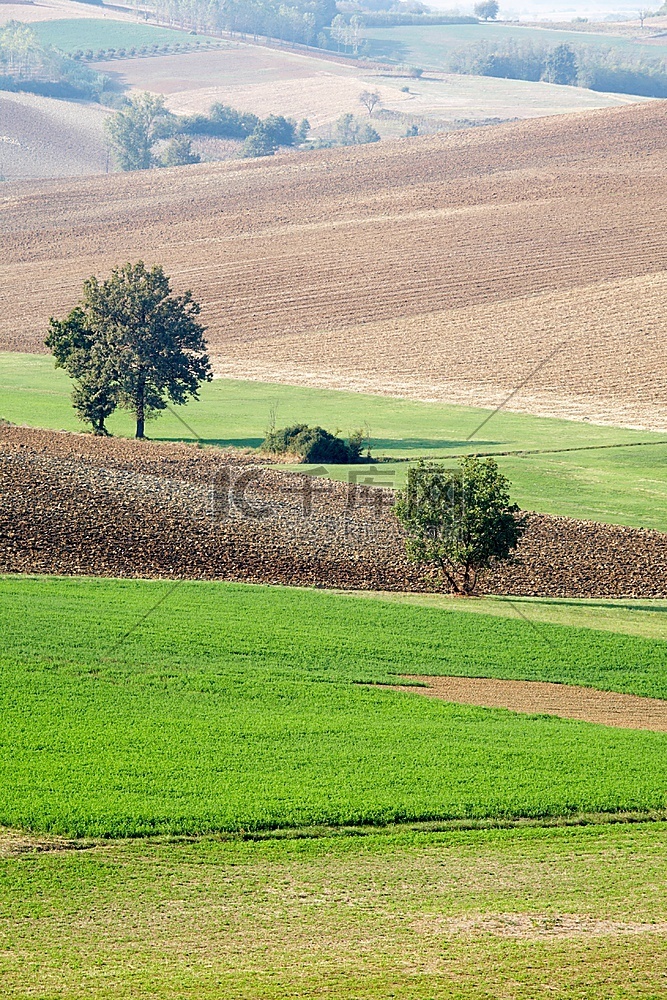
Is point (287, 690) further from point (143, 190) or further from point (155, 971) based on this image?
point (143, 190)

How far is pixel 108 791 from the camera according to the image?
20.0 meters

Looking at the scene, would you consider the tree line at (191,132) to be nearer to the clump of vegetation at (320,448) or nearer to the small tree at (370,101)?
the small tree at (370,101)

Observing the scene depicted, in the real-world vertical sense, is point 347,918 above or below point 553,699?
below

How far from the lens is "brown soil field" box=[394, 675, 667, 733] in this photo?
2556 cm

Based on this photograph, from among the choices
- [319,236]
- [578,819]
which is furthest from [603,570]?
[319,236]

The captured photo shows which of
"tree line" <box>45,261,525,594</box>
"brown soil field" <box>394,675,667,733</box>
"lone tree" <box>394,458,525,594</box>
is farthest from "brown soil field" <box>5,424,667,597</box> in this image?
"brown soil field" <box>394,675,667,733</box>

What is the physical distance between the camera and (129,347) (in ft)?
184

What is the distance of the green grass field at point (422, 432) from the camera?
4572 cm

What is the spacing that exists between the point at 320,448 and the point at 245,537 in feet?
43.2

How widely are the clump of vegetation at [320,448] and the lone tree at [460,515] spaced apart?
16.0m

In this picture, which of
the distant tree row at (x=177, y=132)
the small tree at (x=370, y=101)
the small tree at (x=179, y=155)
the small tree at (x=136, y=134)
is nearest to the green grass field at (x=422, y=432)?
the small tree at (x=179, y=155)

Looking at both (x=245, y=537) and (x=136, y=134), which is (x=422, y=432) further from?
(x=136, y=134)

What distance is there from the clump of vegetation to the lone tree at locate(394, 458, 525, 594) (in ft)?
52.6

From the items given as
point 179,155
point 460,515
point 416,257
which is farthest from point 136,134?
point 460,515
